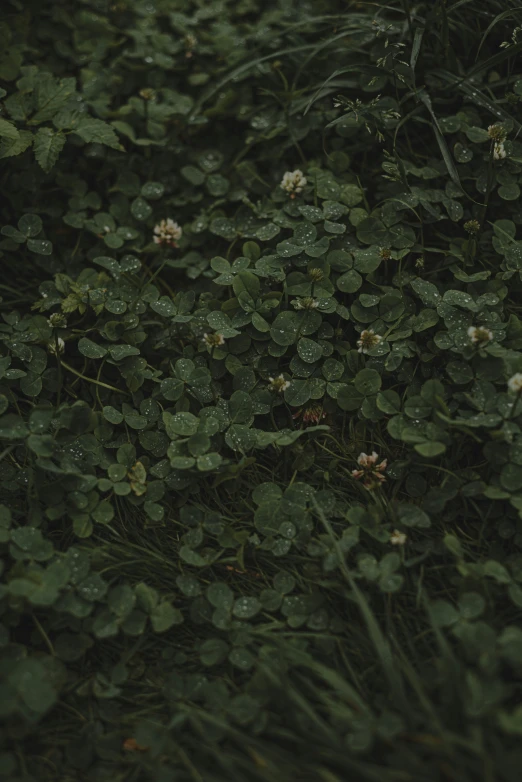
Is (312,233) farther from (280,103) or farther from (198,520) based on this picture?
(198,520)

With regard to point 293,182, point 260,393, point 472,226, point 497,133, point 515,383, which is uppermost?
point 497,133

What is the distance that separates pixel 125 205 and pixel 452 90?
1.43 meters

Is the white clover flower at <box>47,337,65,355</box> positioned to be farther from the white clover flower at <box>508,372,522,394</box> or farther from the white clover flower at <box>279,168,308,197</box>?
the white clover flower at <box>508,372,522,394</box>

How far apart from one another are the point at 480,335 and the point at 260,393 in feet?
2.51

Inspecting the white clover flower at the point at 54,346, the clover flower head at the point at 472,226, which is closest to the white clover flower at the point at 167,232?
the white clover flower at the point at 54,346

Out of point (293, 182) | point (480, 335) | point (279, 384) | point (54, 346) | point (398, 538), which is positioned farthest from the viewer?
point (293, 182)

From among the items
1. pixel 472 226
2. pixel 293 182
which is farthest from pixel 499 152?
pixel 293 182

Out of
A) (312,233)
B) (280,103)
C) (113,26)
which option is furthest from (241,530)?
(113,26)

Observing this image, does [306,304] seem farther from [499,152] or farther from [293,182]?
[499,152]

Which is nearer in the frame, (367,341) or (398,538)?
(398,538)

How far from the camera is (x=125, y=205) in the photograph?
9.22 ft

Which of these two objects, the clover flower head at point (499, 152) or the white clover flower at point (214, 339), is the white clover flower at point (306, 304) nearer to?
the white clover flower at point (214, 339)

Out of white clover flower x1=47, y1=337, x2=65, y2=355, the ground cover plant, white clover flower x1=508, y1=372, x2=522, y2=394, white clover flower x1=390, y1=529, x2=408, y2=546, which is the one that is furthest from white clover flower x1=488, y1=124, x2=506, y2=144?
white clover flower x1=47, y1=337, x2=65, y2=355

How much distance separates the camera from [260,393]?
2.31 m
